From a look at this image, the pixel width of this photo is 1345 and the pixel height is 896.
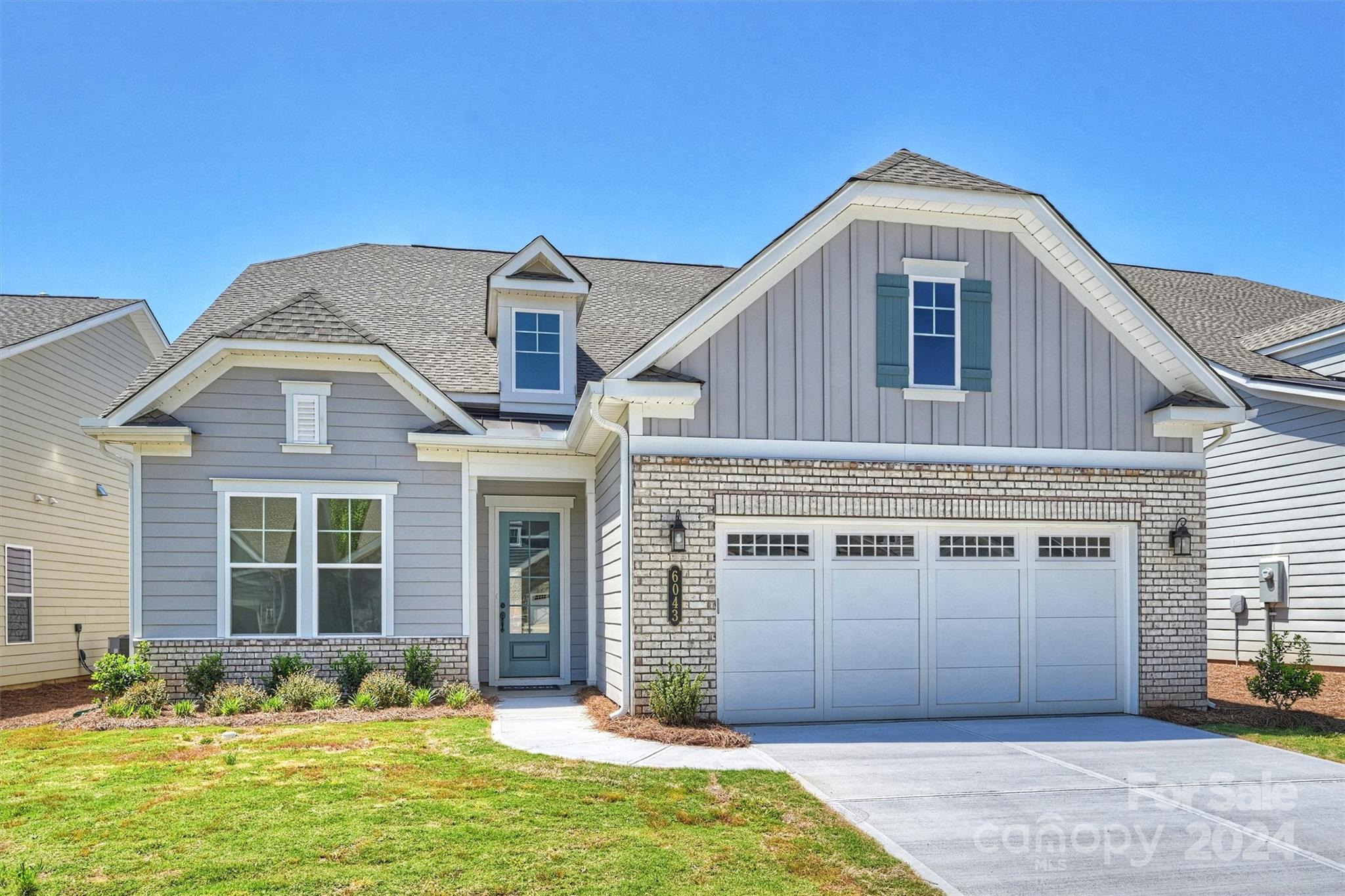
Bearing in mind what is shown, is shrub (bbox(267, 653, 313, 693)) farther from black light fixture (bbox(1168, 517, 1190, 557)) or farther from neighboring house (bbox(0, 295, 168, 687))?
black light fixture (bbox(1168, 517, 1190, 557))

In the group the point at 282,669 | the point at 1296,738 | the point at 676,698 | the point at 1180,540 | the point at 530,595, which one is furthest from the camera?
the point at 530,595

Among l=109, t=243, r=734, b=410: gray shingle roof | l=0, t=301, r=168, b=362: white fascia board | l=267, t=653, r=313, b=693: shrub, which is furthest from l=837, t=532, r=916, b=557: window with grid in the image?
l=0, t=301, r=168, b=362: white fascia board

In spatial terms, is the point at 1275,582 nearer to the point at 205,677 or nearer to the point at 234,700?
the point at 234,700

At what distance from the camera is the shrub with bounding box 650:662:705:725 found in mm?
9688

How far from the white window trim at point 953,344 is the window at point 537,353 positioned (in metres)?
5.40

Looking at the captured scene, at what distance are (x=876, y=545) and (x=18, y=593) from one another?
12193mm

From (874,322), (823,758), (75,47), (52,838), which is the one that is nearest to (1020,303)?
(874,322)

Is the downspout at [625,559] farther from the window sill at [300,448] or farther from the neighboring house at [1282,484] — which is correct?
the neighboring house at [1282,484]

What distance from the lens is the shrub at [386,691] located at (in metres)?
11.4

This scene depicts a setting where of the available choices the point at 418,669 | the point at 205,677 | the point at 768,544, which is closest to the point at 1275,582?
the point at 768,544

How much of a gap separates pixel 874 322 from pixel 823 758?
4.61m

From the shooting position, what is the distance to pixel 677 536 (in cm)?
1005

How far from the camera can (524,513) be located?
1385 centimetres

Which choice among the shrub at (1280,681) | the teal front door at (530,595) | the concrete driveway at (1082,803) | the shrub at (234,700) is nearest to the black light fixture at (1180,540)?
the shrub at (1280,681)
